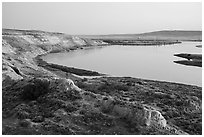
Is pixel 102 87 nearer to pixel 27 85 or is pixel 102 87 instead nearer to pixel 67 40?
pixel 27 85

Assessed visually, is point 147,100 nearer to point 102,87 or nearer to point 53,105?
point 102,87

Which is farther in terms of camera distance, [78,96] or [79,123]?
[78,96]

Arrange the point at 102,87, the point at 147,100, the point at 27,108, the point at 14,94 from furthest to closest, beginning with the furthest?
the point at 102,87
the point at 147,100
the point at 14,94
the point at 27,108

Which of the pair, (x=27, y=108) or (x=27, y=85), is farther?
(x=27, y=85)

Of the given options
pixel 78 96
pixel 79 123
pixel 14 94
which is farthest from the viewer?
pixel 14 94

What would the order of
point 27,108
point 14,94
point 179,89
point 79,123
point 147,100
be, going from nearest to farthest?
point 79,123 → point 27,108 → point 14,94 → point 147,100 → point 179,89

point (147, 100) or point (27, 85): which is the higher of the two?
point (27, 85)

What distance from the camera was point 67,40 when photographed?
114 m

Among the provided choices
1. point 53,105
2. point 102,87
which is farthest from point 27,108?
point 102,87

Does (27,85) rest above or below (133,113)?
above

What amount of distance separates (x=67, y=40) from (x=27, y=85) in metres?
96.6

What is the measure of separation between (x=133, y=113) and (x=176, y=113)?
4.99 meters

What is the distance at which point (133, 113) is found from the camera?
50.2 ft

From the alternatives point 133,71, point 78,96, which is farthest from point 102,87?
point 133,71
